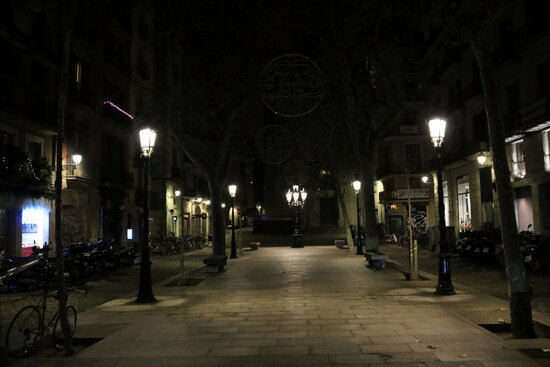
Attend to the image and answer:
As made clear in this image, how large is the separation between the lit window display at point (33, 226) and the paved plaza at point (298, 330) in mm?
10319

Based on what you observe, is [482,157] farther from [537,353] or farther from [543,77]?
[537,353]

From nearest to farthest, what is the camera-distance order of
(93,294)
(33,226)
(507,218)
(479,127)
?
(507,218)
(93,294)
(33,226)
(479,127)

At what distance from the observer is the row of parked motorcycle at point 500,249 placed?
14125 millimetres

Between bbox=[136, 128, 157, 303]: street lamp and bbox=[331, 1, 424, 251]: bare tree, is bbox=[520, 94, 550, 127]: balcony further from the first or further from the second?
bbox=[136, 128, 157, 303]: street lamp

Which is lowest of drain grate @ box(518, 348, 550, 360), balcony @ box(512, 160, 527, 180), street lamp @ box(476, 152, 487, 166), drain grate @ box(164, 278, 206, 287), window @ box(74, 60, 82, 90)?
drain grate @ box(518, 348, 550, 360)

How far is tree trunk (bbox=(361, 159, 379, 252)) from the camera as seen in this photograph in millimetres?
20469

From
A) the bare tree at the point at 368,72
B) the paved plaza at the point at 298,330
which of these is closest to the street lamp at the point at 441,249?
the paved plaza at the point at 298,330

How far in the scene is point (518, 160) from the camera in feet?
75.5

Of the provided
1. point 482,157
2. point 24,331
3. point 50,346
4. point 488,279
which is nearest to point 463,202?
point 482,157

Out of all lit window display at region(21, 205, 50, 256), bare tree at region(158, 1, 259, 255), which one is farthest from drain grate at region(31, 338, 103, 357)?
lit window display at region(21, 205, 50, 256)

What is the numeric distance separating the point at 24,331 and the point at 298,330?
13.2 feet

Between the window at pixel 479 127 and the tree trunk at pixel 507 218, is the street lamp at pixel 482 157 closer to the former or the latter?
the window at pixel 479 127

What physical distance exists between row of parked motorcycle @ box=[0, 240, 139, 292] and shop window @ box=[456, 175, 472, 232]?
68.3 ft

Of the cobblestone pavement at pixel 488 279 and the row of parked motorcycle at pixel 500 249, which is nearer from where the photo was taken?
the cobblestone pavement at pixel 488 279
